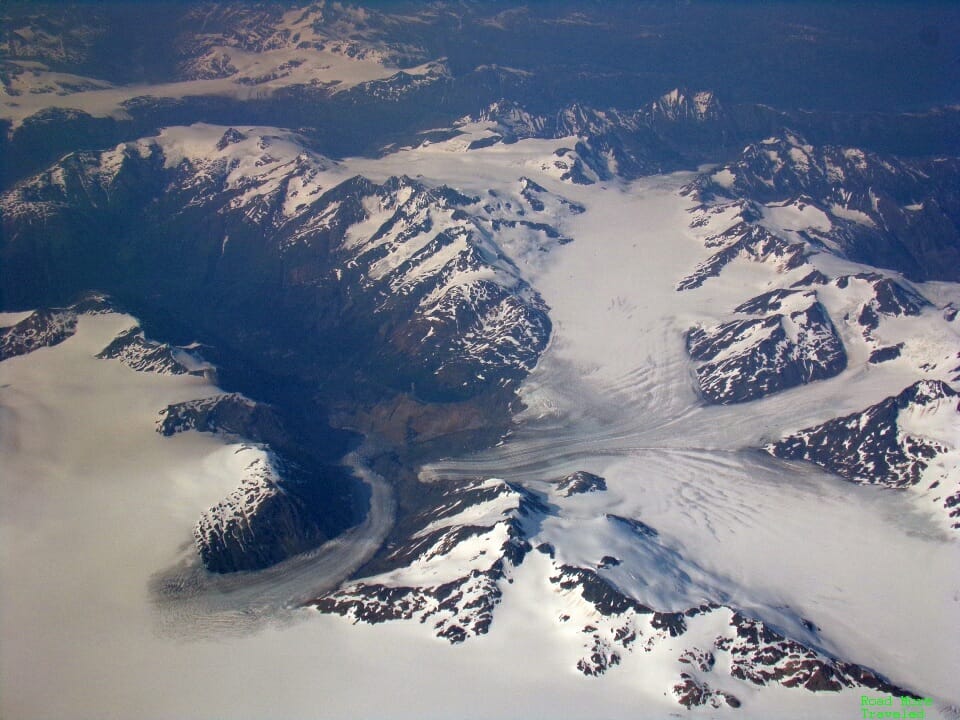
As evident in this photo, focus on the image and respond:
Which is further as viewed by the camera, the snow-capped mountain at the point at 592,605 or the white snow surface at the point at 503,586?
the white snow surface at the point at 503,586

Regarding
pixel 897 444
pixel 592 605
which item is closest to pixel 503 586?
pixel 592 605

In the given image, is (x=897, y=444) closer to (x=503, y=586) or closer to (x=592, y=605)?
(x=592, y=605)

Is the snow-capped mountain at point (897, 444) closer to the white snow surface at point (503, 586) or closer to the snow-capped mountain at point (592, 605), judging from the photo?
the white snow surface at point (503, 586)

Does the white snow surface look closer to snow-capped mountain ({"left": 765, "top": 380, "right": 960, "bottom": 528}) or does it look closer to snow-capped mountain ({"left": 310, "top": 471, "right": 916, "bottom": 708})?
snow-capped mountain ({"left": 310, "top": 471, "right": 916, "bottom": 708})

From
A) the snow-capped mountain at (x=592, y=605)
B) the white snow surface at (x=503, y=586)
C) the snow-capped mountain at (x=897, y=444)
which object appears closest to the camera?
the snow-capped mountain at (x=592, y=605)

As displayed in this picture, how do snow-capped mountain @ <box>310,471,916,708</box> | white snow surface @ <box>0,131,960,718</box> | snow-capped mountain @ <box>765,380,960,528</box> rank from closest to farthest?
snow-capped mountain @ <box>310,471,916,708</box>, white snow surface @ <box>0,131,960,718</box>, snow-capped mountain @ <box>765,380,960,528</box>

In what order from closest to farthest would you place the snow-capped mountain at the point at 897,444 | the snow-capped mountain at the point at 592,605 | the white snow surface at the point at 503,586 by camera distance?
the snow-capped mountain at the point at 592,605, the white snow surface at the point at 503,586, the snow-capped mountain at the point at 897,444

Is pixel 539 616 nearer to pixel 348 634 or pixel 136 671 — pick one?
pixel 348 634

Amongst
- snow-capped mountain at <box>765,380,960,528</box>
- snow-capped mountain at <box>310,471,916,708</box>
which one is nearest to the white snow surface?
snow-capped mountain at <box>310,471,916,708</box>

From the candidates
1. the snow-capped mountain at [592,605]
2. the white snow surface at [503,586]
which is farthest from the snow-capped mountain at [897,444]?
the snow-capped mountain at [592,605]

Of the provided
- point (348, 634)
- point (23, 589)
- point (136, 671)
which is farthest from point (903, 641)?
point (23, 589)
